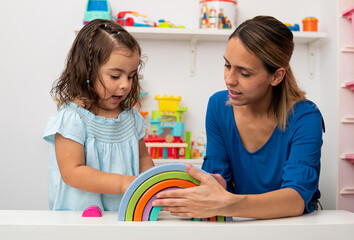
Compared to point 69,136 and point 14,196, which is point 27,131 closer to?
point 14,196

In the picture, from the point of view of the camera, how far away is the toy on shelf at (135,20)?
7.95ft

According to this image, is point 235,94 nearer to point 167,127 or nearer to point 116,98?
point 116,98

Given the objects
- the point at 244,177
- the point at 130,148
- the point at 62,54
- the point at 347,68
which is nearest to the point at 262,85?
the point at 244,177

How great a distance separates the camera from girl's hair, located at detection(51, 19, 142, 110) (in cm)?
115

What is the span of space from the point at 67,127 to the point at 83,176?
141 millimetres

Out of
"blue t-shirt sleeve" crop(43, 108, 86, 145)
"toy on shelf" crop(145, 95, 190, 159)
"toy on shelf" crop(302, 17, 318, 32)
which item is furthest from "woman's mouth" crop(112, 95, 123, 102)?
"toy on shelf" crop(302, 17, 318, 32)

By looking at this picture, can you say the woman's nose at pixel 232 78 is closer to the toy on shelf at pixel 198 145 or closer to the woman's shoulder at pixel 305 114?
the woman's shoulder at pixel 305 114

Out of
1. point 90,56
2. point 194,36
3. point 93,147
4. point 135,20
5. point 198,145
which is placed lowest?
point 198,145

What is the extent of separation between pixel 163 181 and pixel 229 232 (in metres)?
0.17

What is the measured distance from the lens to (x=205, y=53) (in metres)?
2.65

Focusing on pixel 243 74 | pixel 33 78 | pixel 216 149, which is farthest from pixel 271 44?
pixel 33 78

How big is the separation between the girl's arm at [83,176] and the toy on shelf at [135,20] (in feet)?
4.87

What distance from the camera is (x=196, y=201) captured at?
2.89 ft

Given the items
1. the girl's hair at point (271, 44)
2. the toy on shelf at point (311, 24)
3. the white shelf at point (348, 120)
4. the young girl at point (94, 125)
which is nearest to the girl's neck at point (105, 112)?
the young girl at point (94, 125)
